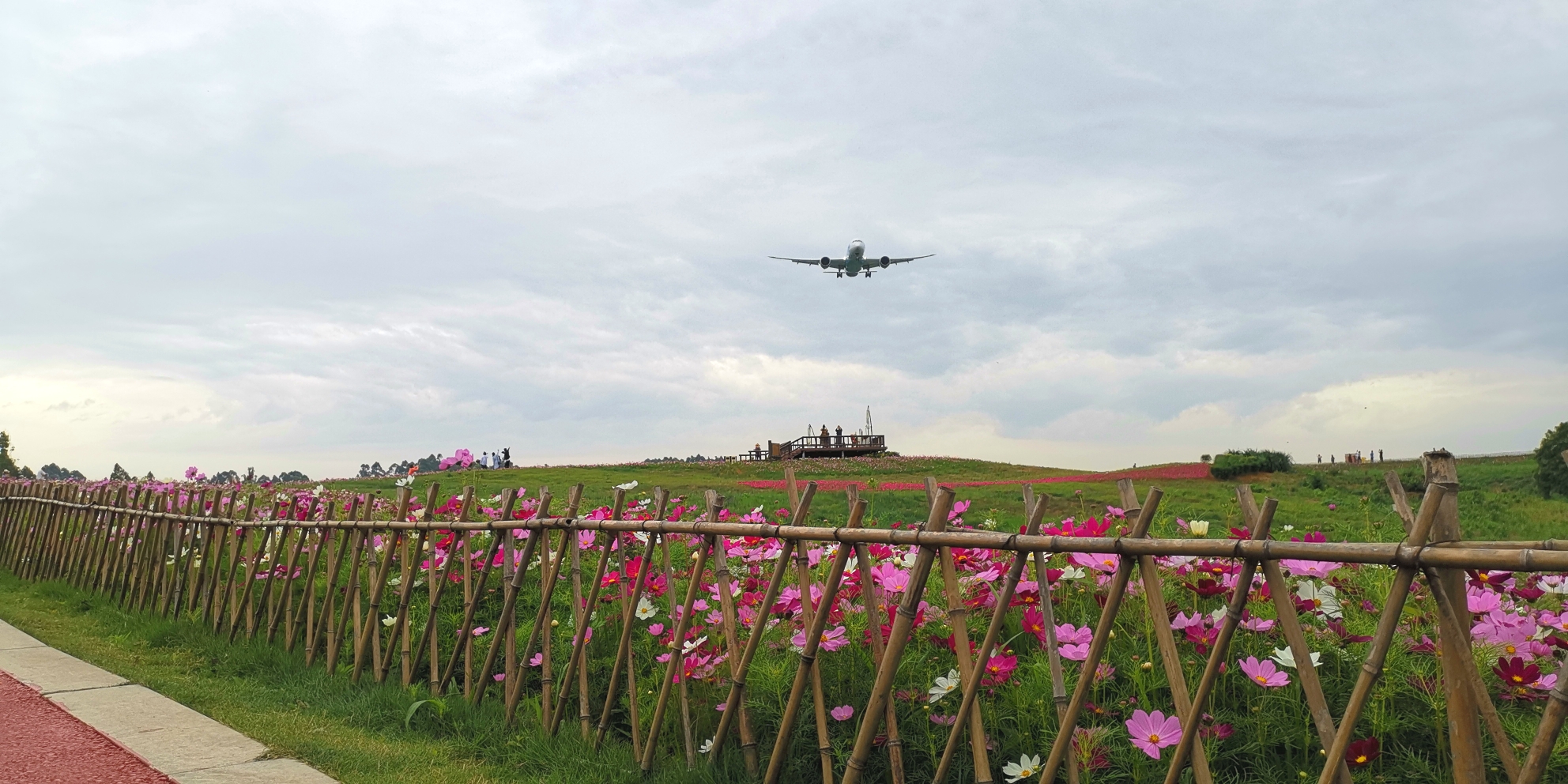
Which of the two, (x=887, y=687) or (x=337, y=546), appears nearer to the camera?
(x=887, y=687)

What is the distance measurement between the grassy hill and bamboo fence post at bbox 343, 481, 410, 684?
1.11 m

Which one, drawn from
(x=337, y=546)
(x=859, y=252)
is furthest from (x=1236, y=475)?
(x=337, y=546)

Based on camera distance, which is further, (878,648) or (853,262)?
(853,262)

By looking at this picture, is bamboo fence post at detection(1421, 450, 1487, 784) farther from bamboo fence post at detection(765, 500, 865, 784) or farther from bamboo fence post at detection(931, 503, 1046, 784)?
bamboo fence post at detection(765, 500, 865, 784)

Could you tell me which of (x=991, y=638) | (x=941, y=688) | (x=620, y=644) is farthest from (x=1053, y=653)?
(x=620, y=644)

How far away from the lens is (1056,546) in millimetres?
2883

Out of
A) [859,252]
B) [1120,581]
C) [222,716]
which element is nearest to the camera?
[1120,581]

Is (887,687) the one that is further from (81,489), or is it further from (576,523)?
(81,489)

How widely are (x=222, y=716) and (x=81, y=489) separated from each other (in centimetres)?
684

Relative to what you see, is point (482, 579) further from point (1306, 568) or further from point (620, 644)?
point (1306, 568)

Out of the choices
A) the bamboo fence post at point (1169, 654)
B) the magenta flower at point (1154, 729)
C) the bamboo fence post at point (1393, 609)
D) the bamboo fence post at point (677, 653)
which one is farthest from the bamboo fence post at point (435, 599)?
the bamboo fence post at point (1393, 609)

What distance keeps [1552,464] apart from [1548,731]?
18.6 meters

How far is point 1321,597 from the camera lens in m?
3.47

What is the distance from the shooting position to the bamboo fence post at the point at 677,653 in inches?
149
